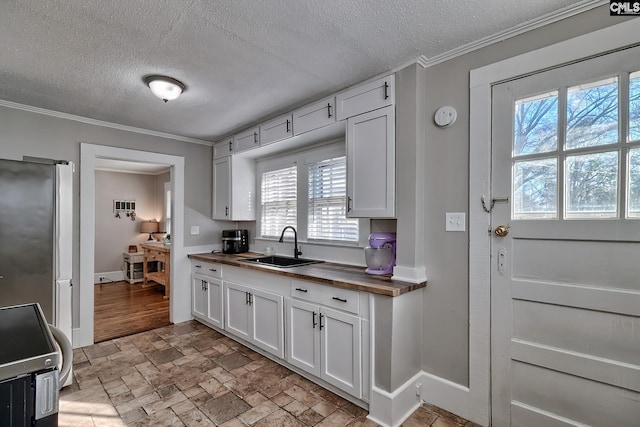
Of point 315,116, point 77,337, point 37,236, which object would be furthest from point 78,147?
point 315,116

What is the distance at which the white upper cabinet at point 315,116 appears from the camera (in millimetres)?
2559

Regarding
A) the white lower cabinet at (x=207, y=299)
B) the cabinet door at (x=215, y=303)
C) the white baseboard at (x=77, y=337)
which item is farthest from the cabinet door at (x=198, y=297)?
the white baseboard at (x=77, y=337)

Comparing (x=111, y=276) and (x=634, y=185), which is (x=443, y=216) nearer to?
(x=634, y=185)

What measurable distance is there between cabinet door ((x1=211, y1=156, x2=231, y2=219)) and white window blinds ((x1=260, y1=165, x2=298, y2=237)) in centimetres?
44

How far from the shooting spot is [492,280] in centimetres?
Answer: 187

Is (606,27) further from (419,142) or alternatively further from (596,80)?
(419,142)

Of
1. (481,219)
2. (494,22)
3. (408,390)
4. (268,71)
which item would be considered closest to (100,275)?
(268,71)

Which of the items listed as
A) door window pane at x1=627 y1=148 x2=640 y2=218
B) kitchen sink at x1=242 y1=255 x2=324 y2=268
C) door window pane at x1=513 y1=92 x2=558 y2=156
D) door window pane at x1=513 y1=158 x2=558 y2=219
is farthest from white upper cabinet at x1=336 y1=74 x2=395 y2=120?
kitchen sink at x1=242 y1=255 x2=324 y2=268

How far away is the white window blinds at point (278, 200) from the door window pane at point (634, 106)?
2.67 metres

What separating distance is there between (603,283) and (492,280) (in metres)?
0.50

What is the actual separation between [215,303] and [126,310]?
5.94ft

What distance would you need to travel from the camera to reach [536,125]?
1.73 meters

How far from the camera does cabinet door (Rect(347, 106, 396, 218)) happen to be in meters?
2.17

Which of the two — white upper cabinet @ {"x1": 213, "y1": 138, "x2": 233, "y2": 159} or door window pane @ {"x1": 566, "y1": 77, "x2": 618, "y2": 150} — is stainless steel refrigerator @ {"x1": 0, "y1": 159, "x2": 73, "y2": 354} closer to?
white upper cabinet @ {"x1": 213, "y1": 138, "x2": 233, "y2": 159}
